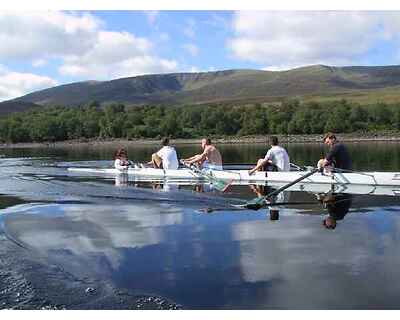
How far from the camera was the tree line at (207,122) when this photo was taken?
460 ft

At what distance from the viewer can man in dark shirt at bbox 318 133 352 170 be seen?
20891mm

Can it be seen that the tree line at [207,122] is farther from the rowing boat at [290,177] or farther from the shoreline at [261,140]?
the rowing boat at [290,177]

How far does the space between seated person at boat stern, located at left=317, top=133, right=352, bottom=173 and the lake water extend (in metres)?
2.77

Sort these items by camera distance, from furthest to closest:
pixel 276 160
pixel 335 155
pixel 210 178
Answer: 1. pixel 210 178
2. pixel 276 160
3. pixel 335 155

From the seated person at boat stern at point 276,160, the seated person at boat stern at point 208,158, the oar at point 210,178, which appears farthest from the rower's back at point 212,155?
the seated person at boat stern at point 276,160

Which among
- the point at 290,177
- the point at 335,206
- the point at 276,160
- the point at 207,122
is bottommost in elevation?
the point at 335,206

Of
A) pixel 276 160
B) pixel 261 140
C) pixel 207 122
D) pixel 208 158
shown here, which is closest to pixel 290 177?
pixel 276 160

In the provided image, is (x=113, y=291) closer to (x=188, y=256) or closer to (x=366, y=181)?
(x=188, y=256)

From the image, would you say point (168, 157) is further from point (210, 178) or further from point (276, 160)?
point (276, 160)

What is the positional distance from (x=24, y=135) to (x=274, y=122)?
74.8 m

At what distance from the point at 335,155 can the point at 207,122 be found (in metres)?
131

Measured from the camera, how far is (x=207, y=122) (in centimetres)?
15188

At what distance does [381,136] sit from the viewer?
123500 millimetres
